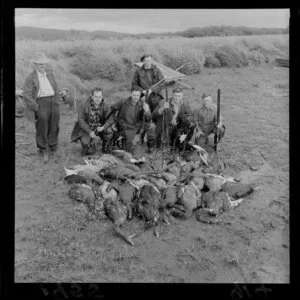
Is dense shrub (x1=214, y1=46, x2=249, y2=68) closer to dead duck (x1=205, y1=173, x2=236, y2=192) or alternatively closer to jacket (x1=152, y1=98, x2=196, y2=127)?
jacket (x1=152, y1=98, x2=196, y2=127)

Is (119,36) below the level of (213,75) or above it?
above

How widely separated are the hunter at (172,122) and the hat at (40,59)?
155 cm

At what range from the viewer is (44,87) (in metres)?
7.22

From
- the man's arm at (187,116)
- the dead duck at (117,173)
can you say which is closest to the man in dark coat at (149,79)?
the man's arm at (187,116)

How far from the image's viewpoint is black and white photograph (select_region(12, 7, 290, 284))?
273 inches

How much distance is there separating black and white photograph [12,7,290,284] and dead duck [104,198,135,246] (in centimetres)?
1

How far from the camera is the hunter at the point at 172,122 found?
7.37 meters

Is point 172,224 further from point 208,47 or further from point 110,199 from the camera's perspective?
point 208,47

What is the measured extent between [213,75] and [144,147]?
1.32m

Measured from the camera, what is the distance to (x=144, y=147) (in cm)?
739

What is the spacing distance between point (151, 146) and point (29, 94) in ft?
5.58

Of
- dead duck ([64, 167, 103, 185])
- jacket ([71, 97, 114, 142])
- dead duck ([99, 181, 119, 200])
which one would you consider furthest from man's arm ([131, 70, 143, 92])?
dead duck ([99, 181, 119, 200])
